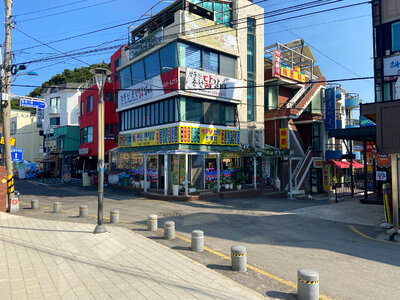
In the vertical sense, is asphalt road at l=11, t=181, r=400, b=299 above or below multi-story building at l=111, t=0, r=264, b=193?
below

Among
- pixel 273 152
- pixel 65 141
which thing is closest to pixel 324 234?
pixel 273 152

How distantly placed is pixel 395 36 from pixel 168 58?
1517 centimetres

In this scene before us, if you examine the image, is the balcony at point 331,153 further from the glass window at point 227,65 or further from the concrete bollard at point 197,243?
the concrete bollard at point 197,243

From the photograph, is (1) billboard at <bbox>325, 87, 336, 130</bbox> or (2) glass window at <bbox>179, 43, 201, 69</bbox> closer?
(2) glass window at <bbox>179, 43, 201, 69</bbox>

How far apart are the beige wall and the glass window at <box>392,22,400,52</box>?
171ft

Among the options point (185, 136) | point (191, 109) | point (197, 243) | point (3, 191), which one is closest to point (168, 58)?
point (191, 109)

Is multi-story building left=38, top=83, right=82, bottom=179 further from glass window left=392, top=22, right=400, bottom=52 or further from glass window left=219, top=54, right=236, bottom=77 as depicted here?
glass window left=392, top=22, right=400, bottom=52

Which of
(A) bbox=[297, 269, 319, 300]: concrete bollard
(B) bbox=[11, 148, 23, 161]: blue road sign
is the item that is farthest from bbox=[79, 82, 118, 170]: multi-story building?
(A) bbox=[297, 269, 319, 300]: concrete bollard

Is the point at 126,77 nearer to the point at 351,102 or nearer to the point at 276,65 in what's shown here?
the point at 276,65

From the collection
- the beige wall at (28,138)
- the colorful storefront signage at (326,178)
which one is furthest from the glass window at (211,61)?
the beige wall at (28,138)

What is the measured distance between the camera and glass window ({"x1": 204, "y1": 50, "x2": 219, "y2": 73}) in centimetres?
2066

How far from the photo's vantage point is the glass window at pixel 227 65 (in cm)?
2167

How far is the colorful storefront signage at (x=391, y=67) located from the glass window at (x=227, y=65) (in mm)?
10661

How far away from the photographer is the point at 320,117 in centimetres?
2786
